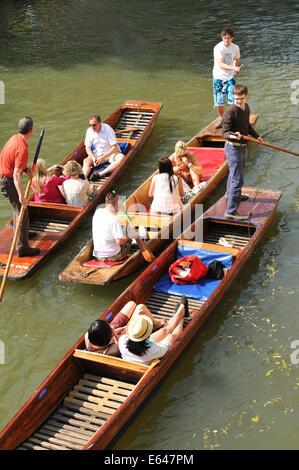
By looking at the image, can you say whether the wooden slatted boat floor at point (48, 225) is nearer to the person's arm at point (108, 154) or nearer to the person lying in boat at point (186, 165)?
the person's arm at point (108, 154)

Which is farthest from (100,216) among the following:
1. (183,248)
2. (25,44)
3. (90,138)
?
(25,44)

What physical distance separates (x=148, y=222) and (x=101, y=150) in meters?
2.24

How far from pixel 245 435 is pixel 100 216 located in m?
3.29

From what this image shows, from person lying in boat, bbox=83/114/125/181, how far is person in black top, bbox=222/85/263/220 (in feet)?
8.37

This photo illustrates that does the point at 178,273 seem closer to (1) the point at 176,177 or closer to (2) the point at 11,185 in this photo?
(1) the point at 176,177

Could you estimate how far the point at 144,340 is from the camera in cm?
593

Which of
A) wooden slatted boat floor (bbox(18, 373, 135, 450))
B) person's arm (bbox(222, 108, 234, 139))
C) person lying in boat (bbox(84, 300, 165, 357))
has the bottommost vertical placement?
wooden slatted boat floor (bbox(18, 373, 135, 450))

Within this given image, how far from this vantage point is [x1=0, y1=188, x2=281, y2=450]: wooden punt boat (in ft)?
18.2

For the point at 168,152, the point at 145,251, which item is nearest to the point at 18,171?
the point at 145,251

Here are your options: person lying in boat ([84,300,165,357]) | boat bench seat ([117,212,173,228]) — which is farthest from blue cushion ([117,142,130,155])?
person lying in boat ([84,300,165,357])

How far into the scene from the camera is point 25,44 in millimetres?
17562

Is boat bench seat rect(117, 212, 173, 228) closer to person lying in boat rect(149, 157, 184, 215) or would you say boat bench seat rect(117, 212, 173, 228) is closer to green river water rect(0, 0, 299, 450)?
person lying in boat rect(149, 157, 184, 215)

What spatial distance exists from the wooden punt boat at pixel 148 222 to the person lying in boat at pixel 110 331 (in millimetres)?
817

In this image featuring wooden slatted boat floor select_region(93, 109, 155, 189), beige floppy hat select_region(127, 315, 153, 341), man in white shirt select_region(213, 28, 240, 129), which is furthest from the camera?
wooden slatted boat floor select_region(93, 109, 155, 189)
